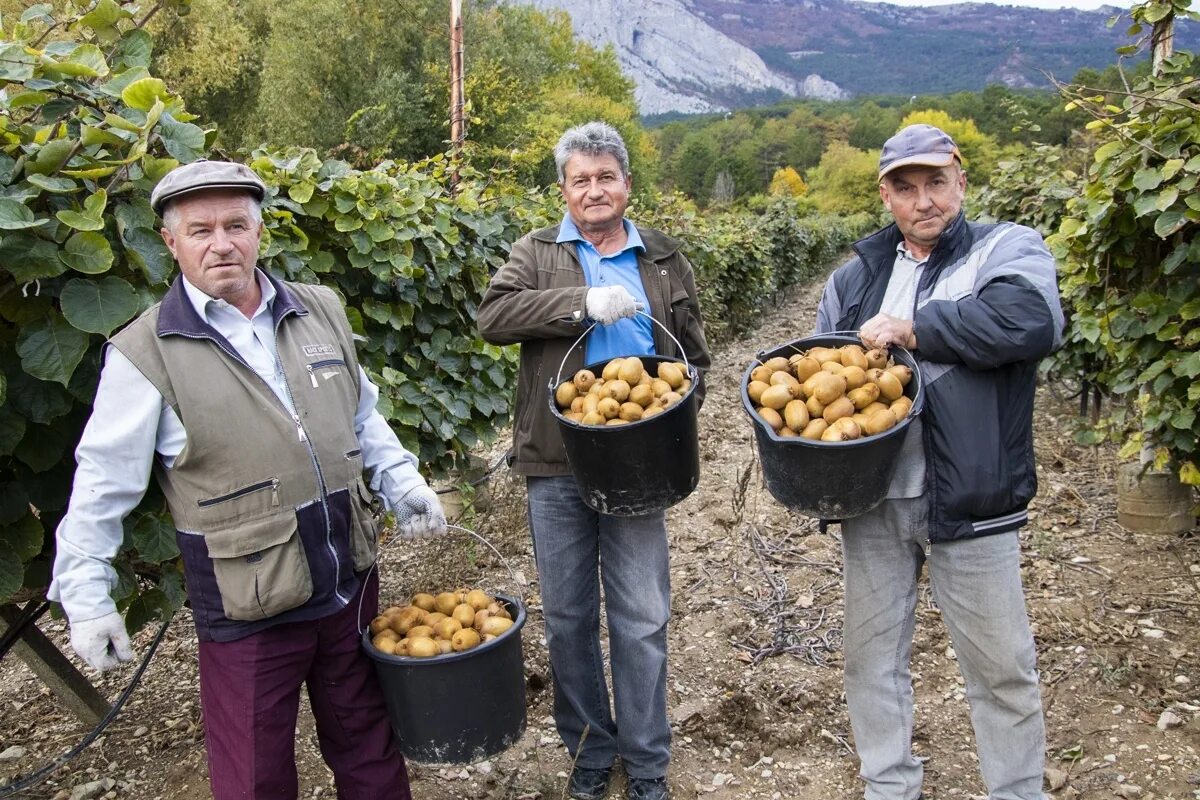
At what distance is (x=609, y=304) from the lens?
2490 mm

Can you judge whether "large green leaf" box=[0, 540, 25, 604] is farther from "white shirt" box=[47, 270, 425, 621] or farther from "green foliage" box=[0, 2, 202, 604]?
"white shirt" box=[47, 270, 425, 621]

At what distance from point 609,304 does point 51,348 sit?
55.6 inches

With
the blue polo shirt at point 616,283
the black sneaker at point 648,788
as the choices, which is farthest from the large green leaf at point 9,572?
the black sneaker at point 648,788

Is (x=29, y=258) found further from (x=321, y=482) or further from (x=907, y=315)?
(x=907, y=315)

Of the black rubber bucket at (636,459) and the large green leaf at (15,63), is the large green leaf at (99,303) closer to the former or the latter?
the large green leaf at (15,63)

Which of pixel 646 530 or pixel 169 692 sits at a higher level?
pixel 646 530

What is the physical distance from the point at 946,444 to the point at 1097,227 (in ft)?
7.62

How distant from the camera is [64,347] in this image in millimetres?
2178

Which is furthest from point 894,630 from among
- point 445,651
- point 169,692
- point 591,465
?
point 169,692

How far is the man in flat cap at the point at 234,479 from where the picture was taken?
6.40ft

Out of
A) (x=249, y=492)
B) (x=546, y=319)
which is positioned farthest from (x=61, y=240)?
(x=546, y=319)

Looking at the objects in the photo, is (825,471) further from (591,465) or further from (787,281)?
(787,281)

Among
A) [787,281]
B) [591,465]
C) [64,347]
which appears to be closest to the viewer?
[64,347]

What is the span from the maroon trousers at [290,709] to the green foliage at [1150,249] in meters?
3.36
